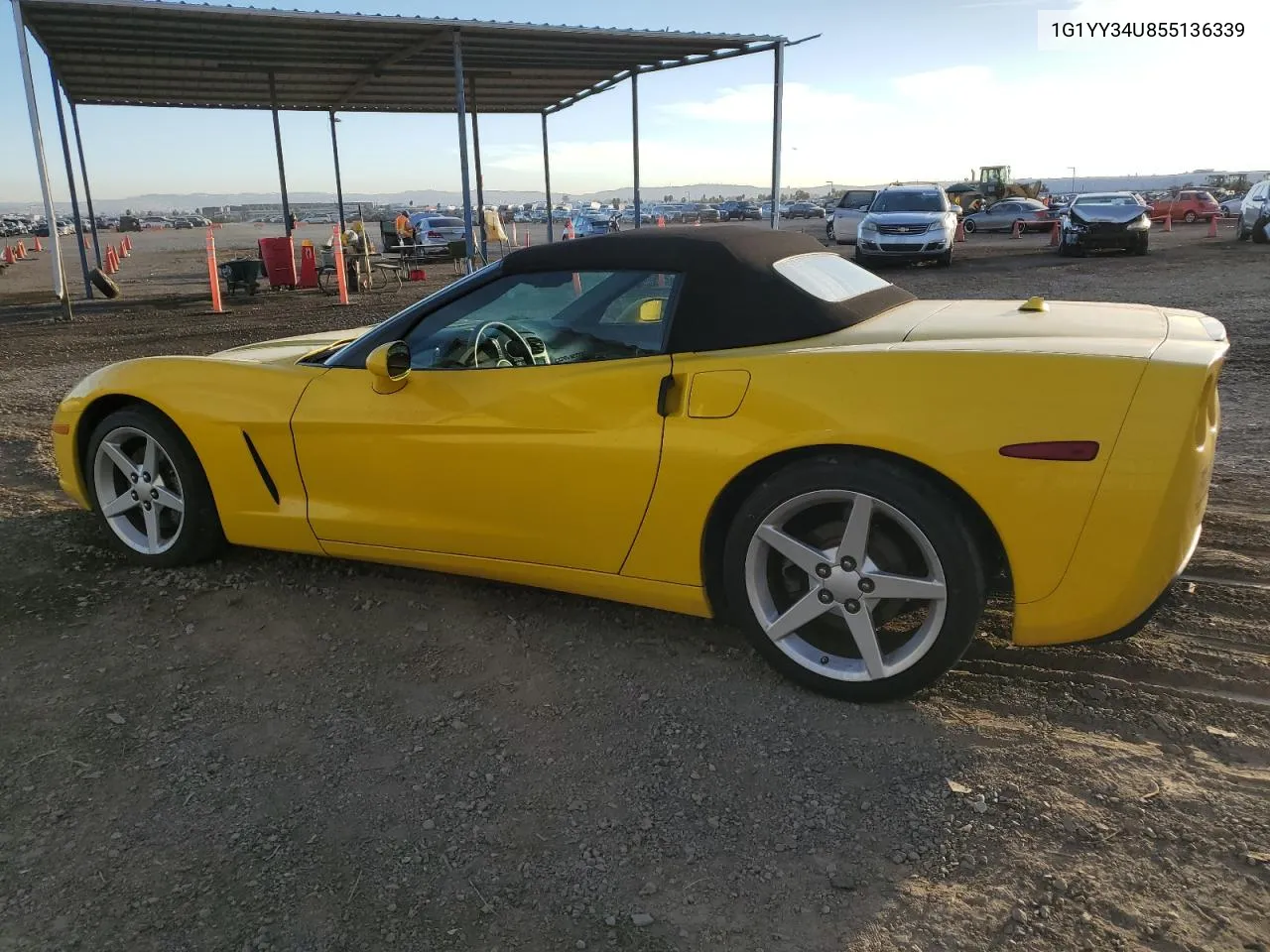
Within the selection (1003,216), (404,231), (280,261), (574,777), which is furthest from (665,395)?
(1003,216)

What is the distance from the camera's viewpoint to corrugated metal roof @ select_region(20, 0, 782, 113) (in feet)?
40.6

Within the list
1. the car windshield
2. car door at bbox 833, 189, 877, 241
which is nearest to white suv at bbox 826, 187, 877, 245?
car door at bbox 833, 189, 877, 241

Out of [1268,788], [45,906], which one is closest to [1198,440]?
[1268,788]

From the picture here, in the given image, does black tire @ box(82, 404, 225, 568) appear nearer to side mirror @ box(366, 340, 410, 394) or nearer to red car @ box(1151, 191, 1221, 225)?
side mirror @ box(366, 340, 410, 394)

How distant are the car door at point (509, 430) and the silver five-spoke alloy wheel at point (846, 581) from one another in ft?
1.47

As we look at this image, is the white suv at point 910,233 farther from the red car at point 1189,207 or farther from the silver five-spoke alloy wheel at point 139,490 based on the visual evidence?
the red car at point 1189,207

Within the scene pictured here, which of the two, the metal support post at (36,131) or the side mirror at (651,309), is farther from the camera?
the metal support post at (36,131)

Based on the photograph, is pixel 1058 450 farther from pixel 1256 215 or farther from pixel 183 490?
pixel 1256 215

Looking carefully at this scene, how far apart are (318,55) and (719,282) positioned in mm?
14580

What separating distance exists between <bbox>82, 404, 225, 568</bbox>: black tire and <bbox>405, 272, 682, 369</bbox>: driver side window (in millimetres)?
1112

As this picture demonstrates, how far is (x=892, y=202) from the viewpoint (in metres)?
20.1

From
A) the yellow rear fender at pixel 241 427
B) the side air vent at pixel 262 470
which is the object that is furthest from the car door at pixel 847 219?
the side air vent at pixel 262 470

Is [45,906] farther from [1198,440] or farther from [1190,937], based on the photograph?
[1198,440]

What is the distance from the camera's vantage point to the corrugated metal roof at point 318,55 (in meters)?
12.4
